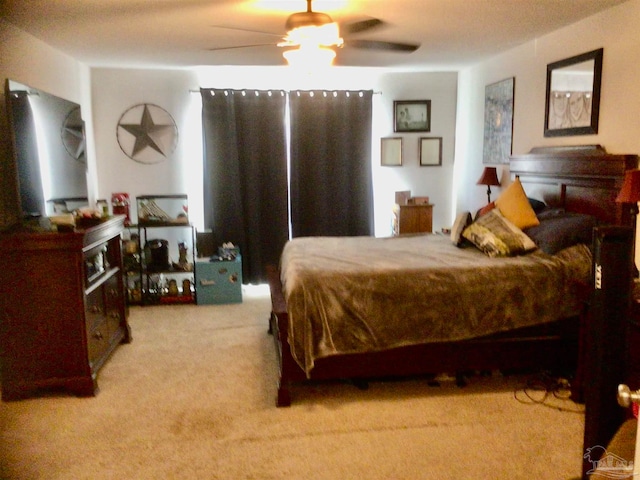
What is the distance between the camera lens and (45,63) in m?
4.21

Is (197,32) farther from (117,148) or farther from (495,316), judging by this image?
(495,316)

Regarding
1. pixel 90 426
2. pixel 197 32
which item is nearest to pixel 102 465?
pixel 90 426

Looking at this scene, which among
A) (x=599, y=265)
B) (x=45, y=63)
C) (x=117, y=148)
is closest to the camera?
(x=599, y=265)

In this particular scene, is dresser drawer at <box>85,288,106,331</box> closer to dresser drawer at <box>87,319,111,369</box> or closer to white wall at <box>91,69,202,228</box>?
dresser drawer at <box>87,319,111,369</box>

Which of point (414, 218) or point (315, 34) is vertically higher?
point (315, 34)

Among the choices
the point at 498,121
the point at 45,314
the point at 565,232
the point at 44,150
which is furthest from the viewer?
the point at 498,121

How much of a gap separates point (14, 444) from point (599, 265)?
111 inches

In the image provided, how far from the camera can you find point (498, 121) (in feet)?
16.2

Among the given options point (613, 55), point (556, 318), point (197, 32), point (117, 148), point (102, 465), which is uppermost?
point (197, 32)

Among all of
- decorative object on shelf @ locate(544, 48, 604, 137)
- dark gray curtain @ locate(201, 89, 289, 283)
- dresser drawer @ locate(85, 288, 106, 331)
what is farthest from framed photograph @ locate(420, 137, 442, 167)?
dresser drawer @ locate(85, 288, 106, 331)

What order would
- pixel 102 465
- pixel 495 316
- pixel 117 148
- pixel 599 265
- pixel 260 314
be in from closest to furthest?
pixel 599 265, pixel 102 465, pixel 495 316, pixel 260 314, pixel 117 148

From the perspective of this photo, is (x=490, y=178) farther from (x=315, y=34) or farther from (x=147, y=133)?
(x=147, y=133)

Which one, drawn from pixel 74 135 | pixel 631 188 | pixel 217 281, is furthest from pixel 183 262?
pixel 631 188

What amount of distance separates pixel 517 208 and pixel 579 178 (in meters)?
0.44
